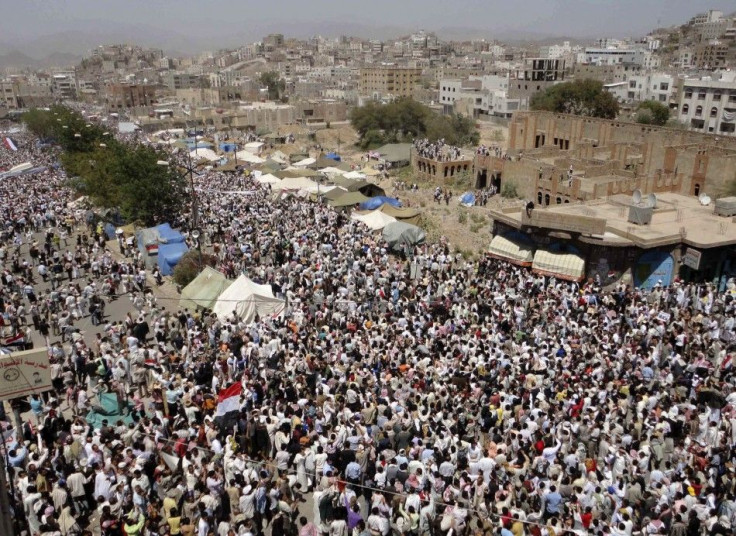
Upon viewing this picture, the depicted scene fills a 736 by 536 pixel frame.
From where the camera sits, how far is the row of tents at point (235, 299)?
51.1 feet

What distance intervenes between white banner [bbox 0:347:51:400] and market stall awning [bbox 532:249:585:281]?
14.9 m

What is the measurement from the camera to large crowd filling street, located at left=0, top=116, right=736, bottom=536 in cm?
811

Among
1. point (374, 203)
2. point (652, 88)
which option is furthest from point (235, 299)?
point (652, 88)

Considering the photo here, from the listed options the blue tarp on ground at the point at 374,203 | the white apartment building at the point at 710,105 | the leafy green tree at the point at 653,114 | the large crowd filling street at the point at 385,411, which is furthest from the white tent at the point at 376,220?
the white apartment building at the point at 710,105

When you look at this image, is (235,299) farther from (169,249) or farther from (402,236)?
(402,236)

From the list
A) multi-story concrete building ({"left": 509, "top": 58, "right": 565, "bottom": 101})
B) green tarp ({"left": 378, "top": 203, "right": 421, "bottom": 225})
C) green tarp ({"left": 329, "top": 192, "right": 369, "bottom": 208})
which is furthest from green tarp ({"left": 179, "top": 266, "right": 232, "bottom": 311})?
multi-story concrete building ({"left": 509, "top": 58, "right": 565, "bottom": 101})

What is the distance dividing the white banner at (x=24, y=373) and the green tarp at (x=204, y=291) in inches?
239

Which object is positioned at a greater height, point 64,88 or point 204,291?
point 204,291

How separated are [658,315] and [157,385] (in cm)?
1128

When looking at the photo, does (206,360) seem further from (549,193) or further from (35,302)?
(549,193)

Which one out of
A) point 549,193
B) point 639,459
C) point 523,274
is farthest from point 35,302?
point 549,193

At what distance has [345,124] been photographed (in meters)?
78.6

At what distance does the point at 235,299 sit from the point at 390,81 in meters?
103

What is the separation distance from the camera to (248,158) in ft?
154
